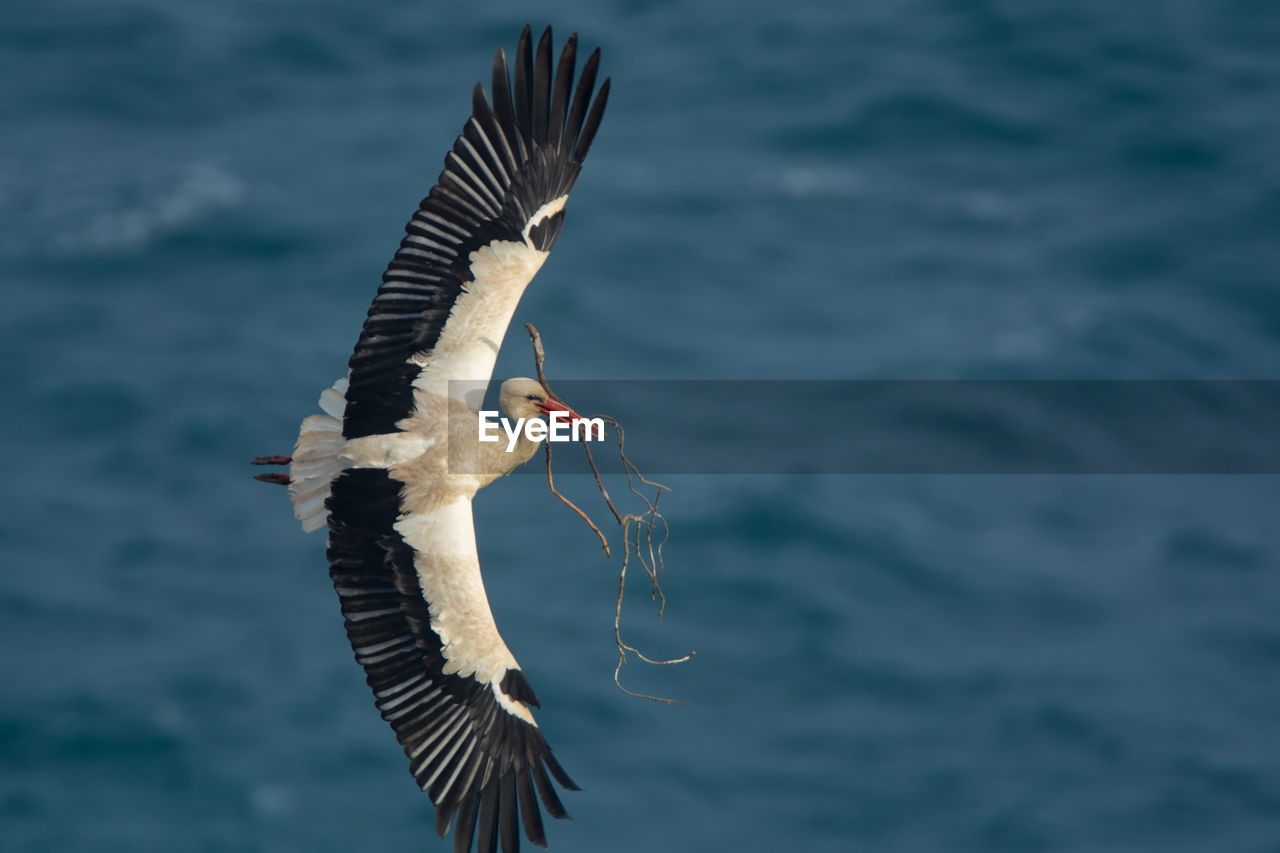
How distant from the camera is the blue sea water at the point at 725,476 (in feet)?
79.7

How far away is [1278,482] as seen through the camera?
2605 centimetres

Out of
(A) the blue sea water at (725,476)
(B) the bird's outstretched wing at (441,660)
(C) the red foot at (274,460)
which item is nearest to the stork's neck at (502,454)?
(B) the bird's outstretched wing at (441,660)

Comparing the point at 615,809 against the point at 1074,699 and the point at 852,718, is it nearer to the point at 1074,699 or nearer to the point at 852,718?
the point at 852,718

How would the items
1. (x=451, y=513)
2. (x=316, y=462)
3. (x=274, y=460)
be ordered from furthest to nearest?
(x=274, y=460), (x=316, y=462), (x=451, y=513)

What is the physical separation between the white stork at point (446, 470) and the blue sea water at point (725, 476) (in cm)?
1134

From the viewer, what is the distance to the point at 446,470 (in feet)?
38.7

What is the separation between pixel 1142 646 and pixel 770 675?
19.4ft

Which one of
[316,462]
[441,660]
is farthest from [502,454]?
[441,660]

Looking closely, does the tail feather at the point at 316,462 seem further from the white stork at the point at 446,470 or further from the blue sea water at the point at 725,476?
the blue sea water at the point at 725,476

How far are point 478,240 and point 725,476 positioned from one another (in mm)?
12694

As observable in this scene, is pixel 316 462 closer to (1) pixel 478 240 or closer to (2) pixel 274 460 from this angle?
(2) pixel 274 460

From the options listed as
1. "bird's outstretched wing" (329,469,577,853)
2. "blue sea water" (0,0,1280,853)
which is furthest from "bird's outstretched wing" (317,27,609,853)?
"blue sea water" (0,0,1280,853)

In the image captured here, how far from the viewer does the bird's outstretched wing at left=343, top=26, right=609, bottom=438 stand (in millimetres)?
11953

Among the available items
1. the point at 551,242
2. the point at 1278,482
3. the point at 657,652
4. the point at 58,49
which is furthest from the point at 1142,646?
the point at 58,49
